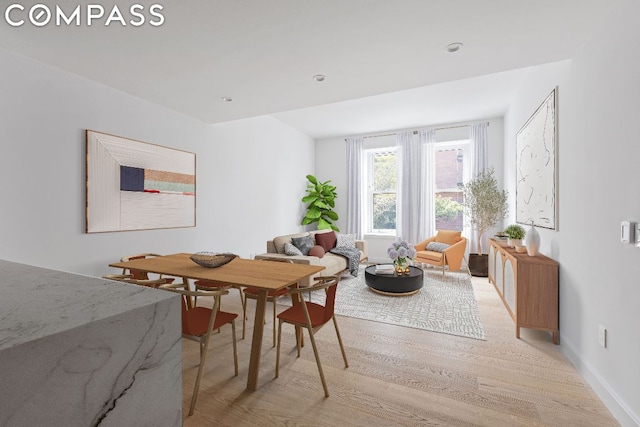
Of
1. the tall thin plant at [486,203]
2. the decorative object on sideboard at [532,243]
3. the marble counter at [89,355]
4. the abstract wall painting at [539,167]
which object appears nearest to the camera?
the marble counter at [89,355]

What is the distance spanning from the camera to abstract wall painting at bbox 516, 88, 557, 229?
272 cm

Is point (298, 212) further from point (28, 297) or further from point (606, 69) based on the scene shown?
point (28, 297)

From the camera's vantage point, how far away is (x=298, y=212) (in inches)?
256

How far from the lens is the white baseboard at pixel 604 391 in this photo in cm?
160

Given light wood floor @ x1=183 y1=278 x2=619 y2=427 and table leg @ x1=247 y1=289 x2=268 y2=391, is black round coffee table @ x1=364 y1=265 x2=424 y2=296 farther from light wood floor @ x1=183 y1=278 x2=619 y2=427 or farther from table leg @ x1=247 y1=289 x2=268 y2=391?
table leg @ x1=247 y1=289 x2=268 y2=391

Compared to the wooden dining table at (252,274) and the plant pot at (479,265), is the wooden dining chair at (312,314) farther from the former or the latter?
the plant pot at (479,265)

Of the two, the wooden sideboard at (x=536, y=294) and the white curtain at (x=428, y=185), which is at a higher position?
the white curtain at (x=428, y=185)

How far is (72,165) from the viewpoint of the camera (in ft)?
9.17

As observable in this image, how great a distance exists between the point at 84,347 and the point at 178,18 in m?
2.14

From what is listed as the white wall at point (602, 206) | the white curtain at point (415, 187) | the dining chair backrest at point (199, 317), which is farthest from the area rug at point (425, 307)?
the dining chair backrest at point (199, 317)

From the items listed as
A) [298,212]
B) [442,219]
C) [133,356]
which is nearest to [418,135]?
[442,219]

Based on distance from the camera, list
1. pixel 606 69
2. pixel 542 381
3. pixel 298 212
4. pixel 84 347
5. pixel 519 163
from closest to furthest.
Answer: pixel 84 347, pixel 606 69, pixel 542 381, pixel 519 163, pixel 298 212

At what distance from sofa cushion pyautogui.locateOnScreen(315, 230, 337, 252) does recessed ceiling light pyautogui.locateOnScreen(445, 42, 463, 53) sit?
3.40 metres

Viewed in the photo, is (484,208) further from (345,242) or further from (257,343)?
(257,343)
